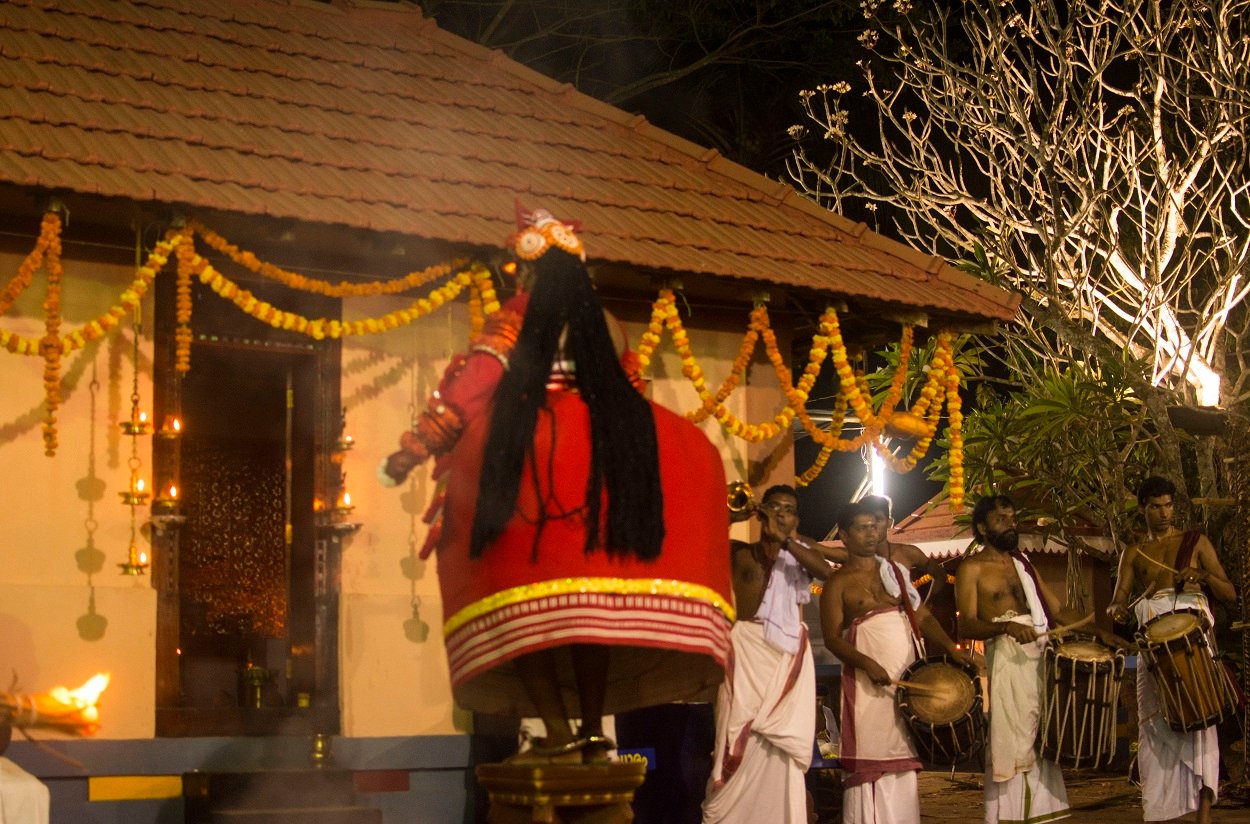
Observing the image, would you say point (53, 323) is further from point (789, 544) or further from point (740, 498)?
point (789, 544)

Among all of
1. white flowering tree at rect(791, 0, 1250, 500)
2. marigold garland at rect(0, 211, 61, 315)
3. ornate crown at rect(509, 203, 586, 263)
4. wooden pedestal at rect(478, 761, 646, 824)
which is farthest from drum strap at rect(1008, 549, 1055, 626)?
marigold garland at rect(0, 211, 61, 315)

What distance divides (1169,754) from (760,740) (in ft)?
9.21

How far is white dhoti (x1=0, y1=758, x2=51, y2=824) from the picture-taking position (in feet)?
20.3

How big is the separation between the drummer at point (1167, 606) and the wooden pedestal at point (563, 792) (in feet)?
17.6

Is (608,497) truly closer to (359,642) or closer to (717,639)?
(717,639)

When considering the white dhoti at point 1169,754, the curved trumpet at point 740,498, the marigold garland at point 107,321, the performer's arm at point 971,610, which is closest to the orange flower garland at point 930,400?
the performer's arm at point 971,610

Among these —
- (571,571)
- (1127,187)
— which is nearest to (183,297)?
(571,571)

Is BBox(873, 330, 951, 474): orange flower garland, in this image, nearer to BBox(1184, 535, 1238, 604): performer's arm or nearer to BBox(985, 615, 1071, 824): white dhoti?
BBox(985, 615, 1071, 824): white dhoti

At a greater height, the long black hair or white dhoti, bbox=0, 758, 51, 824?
the long black hair

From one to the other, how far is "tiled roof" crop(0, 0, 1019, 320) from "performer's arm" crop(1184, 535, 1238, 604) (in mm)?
1923

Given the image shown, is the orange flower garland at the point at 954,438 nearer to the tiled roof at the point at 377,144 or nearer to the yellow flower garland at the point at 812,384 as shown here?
the yellow flower garland at the point at 812,384

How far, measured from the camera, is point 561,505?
5957 millimetres

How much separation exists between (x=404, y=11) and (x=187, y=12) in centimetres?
155

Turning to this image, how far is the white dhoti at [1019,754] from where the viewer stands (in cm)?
999
